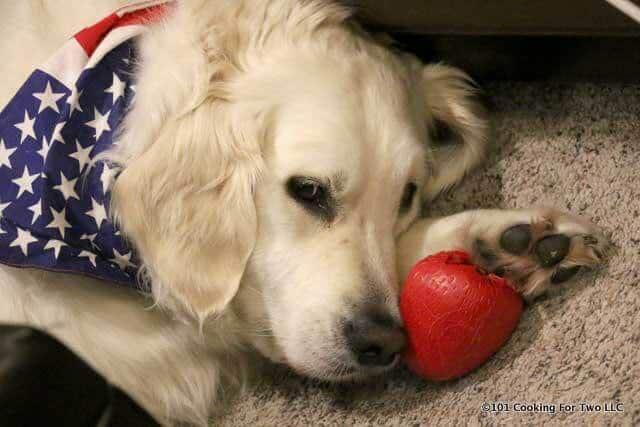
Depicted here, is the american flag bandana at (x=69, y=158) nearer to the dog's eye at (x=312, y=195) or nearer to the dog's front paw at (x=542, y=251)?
the dog's eye at (x=312, y=195)

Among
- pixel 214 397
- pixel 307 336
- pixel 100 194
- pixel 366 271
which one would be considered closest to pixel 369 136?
pixel 366 271

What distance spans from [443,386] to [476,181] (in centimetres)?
40

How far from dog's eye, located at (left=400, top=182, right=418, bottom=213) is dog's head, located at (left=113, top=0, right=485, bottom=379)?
0.12ft

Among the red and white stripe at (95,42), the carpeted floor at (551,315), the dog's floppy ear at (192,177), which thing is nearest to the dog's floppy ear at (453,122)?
the carpeted floor at (551,315)

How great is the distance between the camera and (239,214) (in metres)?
1.00

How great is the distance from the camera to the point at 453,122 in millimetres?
1281

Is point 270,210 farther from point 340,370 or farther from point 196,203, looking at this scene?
point 340,370

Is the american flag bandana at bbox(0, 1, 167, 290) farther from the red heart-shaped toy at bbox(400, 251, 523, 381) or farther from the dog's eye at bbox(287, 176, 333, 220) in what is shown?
the red heart-shaped toy at bbox(400, 251, 523, 381)

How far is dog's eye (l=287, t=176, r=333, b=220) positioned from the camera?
3.28 ft

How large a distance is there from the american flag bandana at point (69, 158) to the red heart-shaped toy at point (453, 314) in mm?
445

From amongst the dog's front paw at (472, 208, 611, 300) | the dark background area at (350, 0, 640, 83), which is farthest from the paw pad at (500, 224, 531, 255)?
the dark background area at (350, 0, 640, 83)

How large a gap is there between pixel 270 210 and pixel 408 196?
258 mm

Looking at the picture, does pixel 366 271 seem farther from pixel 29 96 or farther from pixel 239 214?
pixel 29 96

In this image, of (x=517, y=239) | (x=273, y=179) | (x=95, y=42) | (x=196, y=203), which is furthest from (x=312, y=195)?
(x=95, y=42)
